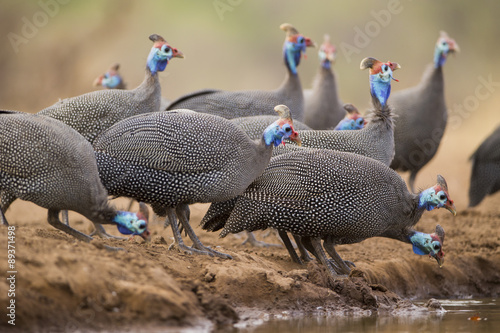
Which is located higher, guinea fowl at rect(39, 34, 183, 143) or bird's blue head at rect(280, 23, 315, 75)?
bird's blue head at rect(280, 23, 315, 75)

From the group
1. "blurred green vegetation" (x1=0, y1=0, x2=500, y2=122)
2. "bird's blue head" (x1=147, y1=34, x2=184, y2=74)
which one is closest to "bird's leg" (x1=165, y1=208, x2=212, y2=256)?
"bird's blue head" (x1=147, y1=34, x2=184, y2=74)

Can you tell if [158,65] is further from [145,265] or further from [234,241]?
[145,265]

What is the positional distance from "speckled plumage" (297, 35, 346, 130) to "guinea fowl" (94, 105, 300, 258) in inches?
156

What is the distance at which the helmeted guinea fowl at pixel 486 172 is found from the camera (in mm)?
11078

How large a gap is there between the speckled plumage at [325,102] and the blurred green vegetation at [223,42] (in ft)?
18.3

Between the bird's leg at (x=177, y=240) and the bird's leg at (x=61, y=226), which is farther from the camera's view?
the bird's leg at (x=177, y=240)

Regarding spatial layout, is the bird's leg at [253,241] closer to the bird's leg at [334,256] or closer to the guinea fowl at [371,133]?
the guinea fowl at [371,133]

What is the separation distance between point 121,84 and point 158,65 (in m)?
2.69

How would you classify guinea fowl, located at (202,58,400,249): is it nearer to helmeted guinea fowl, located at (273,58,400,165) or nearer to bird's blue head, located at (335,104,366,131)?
helmeted guinea fowl, located at (273,58,400,165)

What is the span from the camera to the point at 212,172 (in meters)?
6.16

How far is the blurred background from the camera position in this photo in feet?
49.5

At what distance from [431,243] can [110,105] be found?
2.79m

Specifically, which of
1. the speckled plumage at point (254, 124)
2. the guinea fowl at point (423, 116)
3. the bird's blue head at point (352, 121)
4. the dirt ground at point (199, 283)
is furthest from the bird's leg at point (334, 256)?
the guinea fowl at point (423, 116)

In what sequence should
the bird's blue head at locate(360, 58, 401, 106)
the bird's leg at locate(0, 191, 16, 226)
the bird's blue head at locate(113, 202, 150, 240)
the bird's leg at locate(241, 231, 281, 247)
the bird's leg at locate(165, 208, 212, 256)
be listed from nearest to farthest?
the bird's blue head at locate(113, 202, 150, 240) < the bird's leg at locate(165, 208, 212, 256) < the bird's leg at locate(0, 191, 16, 226) < the bird's blue head at locate(360, 58, 401, 106) < the bird's leg at locate(241, 231, 281, 247)
